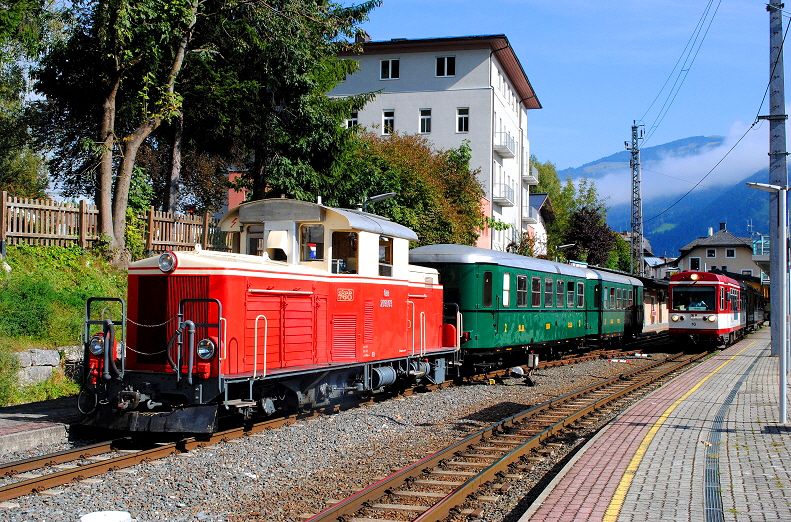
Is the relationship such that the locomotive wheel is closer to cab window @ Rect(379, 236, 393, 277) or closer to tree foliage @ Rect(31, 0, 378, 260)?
cab window @ Rect(379, 236, 393, 277)

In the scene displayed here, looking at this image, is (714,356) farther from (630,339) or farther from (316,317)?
(316,317)

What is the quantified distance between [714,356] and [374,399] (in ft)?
58.6

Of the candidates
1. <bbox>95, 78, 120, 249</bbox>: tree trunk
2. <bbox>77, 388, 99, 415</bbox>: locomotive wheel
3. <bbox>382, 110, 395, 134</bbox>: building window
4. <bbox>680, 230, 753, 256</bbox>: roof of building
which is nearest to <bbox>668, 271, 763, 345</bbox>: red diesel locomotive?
<bbox>382, 110, 395, 134</bbox>: building window

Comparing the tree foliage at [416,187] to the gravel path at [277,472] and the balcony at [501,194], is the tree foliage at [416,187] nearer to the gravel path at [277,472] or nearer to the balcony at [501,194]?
the balcony at [501,194]

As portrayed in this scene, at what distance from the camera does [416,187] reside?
29734mm

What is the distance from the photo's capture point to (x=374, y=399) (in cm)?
1384

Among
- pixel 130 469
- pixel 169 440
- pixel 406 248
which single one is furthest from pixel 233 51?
pixel 130 469

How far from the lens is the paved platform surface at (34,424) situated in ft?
29.3

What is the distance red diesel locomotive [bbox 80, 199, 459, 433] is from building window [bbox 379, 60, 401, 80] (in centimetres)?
3252

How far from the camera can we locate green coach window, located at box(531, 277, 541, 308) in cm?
1977

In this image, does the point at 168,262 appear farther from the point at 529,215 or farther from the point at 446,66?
the point at 529,215

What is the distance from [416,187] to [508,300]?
41.4 ft

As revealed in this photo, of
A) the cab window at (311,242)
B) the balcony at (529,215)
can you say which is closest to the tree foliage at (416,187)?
the cab window at (311,242)

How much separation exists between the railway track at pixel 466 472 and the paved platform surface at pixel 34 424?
466 cm
